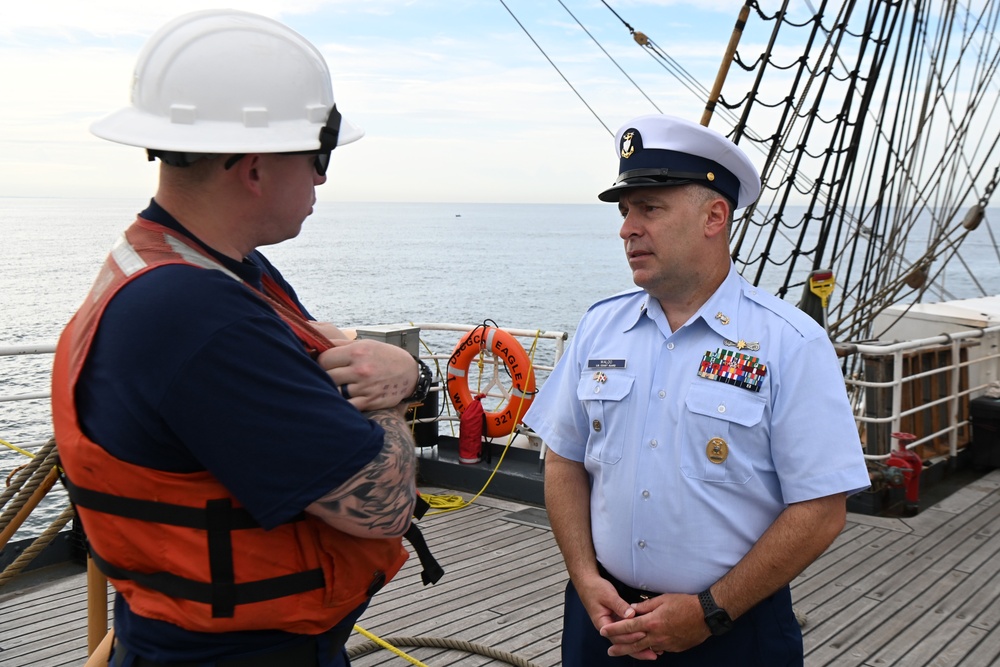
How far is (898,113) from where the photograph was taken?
952 centimetres

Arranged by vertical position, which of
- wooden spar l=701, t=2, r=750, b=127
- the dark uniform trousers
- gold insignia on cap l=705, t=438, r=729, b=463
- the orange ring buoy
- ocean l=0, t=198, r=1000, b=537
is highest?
wooden spar l=701, t=2, r=750, b=127

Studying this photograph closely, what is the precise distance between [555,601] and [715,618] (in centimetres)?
224

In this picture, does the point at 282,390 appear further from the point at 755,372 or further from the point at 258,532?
the point at 755,372

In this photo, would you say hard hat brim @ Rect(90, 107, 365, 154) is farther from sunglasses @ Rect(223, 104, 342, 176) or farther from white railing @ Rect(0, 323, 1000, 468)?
white railing @ Rect(0, 323, 1000, 468)

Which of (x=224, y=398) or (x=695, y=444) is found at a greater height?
(x=224, y=398)

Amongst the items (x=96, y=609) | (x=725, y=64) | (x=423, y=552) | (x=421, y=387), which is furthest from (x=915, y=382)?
(x=96, y=609)

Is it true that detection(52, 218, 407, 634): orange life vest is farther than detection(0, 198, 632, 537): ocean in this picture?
No

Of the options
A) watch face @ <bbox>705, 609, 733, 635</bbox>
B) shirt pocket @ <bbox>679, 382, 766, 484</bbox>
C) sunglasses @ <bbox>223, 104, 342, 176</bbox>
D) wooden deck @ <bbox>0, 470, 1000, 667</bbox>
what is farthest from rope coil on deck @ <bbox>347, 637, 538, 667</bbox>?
sunglasses @ <bbox>223, 104, 342, 176</bbox>

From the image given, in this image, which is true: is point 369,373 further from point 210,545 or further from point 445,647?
point 445,647

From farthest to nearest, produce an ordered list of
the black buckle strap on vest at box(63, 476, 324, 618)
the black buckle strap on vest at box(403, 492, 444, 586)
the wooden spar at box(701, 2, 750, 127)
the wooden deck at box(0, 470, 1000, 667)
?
the wooden spar at box(701, 2, 750, 127) → the wooden deck at box(0, 470, 1000, 667) → the black buckle strap on vest at box(403, 492, 444, 586) → the black buckle strap on vest at box(63, 476, 324, 618)

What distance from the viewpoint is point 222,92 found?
1.33 metres

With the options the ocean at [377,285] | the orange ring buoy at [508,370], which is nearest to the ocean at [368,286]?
the ocean at [377,285]

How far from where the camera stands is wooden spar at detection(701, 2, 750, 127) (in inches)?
235

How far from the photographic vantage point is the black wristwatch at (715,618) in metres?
1.82
